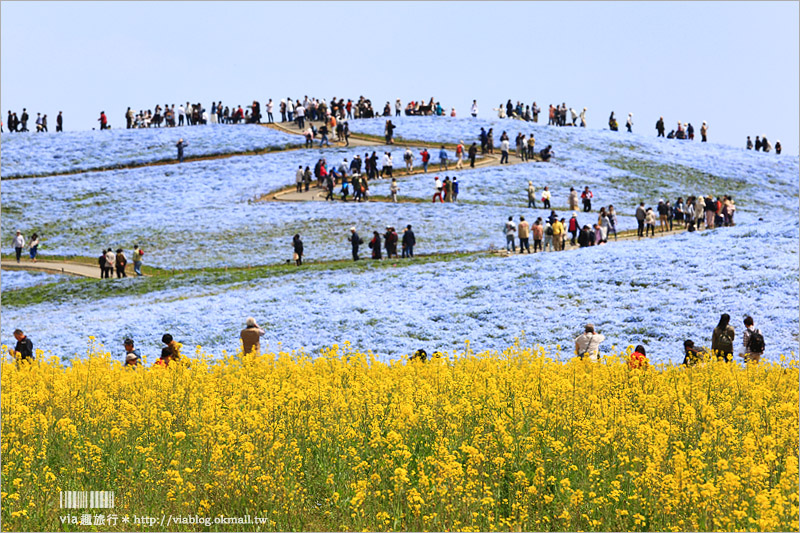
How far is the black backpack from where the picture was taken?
18.1m

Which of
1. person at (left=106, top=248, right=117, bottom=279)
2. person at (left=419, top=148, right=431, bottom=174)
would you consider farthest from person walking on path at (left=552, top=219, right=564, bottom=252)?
person at (left=419, top=148, right=431, bottom=174)

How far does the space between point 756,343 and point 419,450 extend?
971 cm

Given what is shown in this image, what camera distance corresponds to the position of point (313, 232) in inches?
1890

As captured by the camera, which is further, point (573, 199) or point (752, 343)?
point (573, 199)

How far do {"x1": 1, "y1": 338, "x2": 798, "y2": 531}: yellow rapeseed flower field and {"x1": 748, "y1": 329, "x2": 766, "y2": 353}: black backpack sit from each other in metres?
4.65

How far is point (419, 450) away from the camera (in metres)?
11.1

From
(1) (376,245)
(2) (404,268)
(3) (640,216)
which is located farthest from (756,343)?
(3) (640,216)

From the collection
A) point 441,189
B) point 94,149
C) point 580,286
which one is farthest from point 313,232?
point 94,149

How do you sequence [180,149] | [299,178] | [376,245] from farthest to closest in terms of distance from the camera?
[180,149] → [299,178] → [376,245]

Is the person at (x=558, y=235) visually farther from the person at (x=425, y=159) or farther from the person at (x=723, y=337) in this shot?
the person at (x=425, y=159)

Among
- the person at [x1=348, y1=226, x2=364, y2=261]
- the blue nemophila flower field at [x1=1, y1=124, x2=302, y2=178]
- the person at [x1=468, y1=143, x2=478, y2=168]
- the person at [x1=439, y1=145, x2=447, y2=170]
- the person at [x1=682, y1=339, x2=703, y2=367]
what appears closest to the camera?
the person at [x1=682, y1=339, x2=703, y2=367]

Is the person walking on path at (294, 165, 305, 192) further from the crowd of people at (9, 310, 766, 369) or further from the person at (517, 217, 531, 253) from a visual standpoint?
the crowd of people at (9, 310, 766, 369)

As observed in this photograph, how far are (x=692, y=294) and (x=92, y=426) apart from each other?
19499 millimetres

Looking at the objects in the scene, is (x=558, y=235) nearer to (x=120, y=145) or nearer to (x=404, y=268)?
(x=404, y=268)
